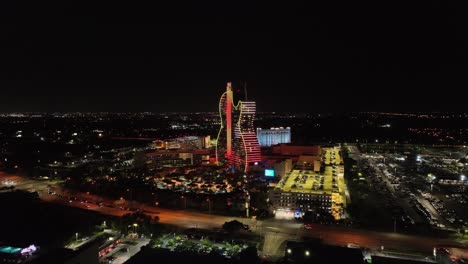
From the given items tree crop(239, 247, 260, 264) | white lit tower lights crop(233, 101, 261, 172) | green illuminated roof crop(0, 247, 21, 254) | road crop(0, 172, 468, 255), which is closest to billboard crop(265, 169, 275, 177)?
white lit tower lights crop(233, 101, 261, 172)

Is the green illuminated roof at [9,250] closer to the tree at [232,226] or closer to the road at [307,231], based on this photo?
the road at [307,231]

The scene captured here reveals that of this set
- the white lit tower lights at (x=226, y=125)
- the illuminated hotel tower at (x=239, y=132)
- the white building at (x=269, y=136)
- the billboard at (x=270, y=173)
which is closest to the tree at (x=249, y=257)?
the billboard at (x=270, y=173)

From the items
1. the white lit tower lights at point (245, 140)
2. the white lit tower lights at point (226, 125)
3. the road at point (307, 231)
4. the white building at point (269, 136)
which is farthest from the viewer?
the white building at point (269, 136)

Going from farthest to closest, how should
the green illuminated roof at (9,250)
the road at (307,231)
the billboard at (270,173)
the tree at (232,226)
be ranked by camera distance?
1. the billboard at (270,173)
2. the tree at (232,226)
3. the road at (307,231)
4. the green illuminated roof at (9,250)

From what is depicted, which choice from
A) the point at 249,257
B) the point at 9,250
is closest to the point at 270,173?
the point at 249,257

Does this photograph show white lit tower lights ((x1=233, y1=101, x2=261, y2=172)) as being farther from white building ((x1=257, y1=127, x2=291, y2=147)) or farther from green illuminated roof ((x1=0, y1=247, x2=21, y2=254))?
green illuminated roof ((x1=0, y1=247, x2=21, y2=254))

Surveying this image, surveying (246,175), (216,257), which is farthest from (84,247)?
(246,175)

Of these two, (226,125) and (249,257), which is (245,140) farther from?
(249,257)

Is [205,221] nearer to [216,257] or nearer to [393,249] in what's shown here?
[216,257]
